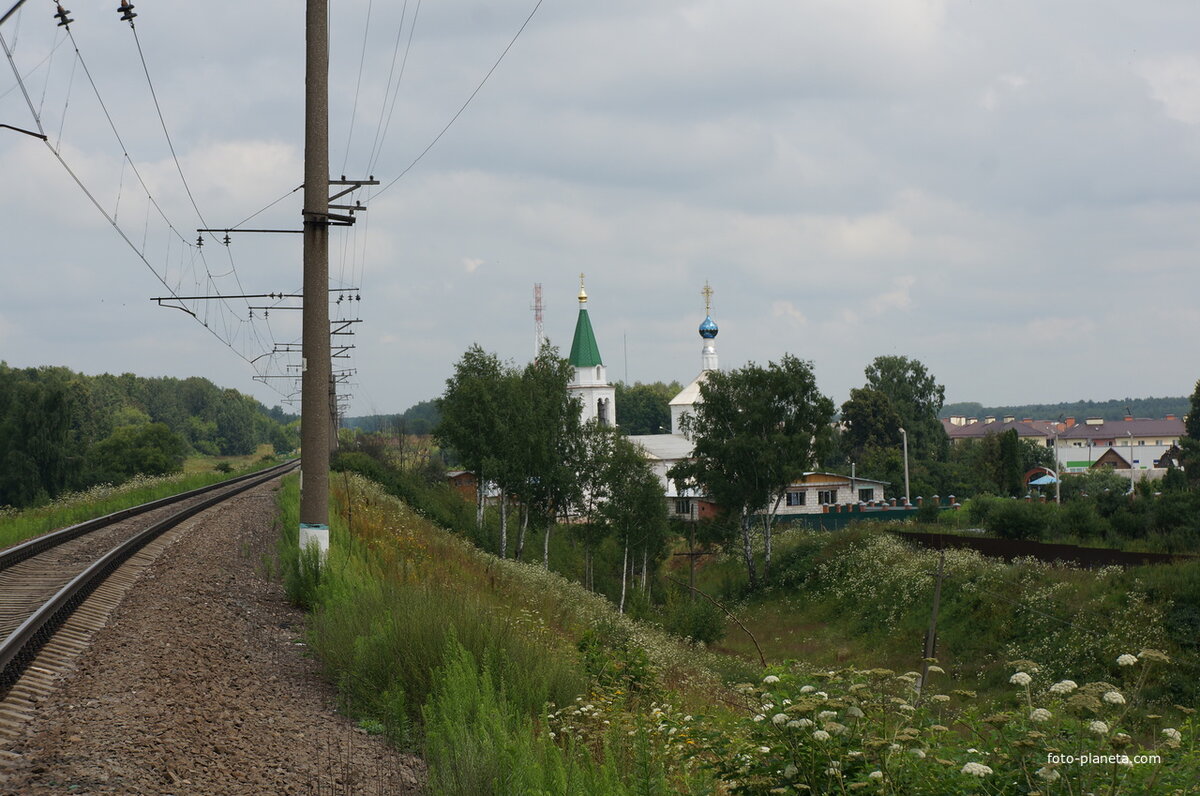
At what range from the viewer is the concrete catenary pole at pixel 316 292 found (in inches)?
534

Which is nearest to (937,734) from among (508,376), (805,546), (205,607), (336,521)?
(205,607)

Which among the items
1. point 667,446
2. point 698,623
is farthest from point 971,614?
point 667,446

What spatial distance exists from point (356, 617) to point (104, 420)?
399 ft

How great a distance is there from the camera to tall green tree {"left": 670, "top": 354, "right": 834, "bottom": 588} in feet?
164

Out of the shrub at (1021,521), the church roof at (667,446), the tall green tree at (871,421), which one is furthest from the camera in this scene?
the tall green tree at (871,421)

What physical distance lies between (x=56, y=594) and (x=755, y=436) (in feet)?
138

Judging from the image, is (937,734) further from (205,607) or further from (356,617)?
(205,607)

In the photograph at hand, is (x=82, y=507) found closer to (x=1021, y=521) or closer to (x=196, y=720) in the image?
(x=196, y=720)

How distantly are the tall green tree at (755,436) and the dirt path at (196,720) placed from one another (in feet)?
132

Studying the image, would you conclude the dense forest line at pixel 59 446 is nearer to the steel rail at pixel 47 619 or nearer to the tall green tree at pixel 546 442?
the tall green tree at pixel 546 442

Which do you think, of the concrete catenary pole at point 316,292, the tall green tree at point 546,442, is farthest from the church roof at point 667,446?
the concrete catenary pole at point 316,292

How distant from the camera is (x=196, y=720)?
6.68 m

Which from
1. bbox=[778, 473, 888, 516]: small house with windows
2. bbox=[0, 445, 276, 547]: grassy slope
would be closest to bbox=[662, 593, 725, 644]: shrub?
bbox=[0, 445, 276, 547]: grassy slope

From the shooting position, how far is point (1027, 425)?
512ft
